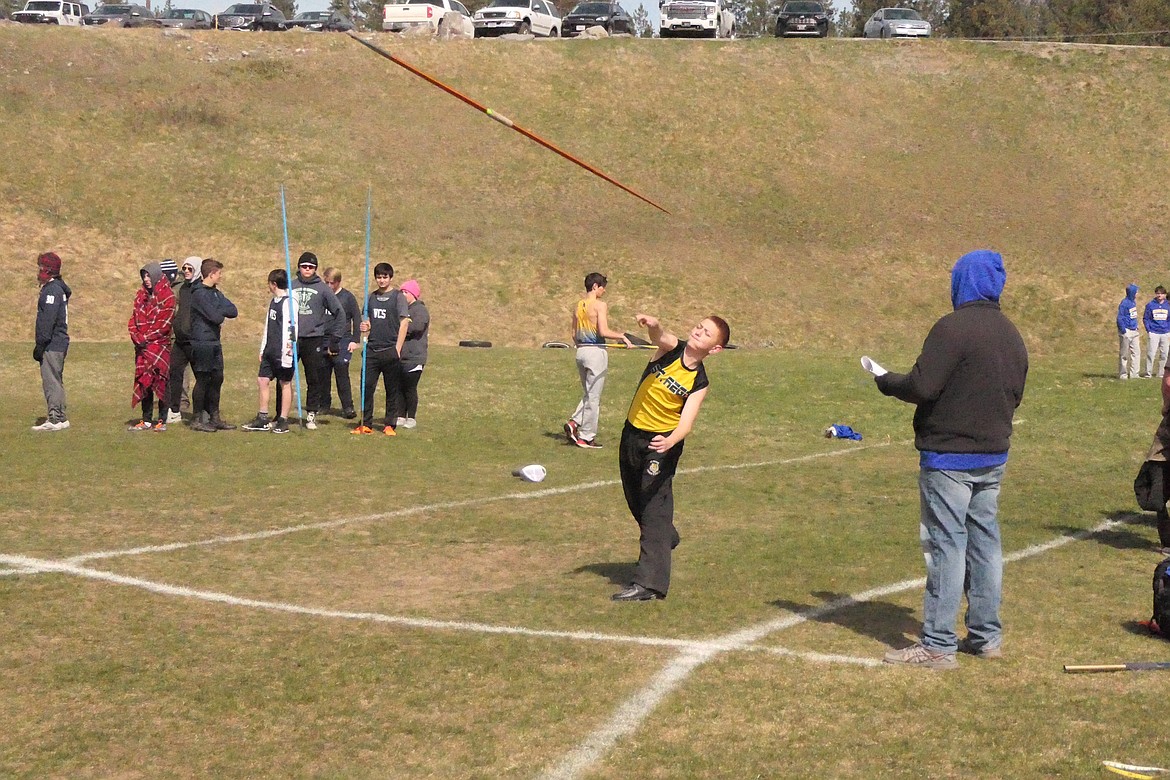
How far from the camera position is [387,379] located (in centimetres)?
1622

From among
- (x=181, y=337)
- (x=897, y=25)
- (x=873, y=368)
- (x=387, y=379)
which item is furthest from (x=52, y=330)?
(x=897, y=25)

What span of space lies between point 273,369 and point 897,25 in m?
42.7

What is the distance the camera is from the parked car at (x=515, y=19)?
4922 cm

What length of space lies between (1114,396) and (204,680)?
1829 centimetres

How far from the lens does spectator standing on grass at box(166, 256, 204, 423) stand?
618 inches

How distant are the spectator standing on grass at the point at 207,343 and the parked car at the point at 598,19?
37.6 m

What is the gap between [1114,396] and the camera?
69.8 feet

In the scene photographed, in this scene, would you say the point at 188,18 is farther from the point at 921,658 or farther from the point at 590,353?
the point at 921,658

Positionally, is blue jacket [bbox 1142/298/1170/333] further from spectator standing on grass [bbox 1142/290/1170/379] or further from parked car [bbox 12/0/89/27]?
parked car [bbox 12/0/89/27]

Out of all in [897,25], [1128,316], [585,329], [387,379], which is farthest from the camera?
[897,25]

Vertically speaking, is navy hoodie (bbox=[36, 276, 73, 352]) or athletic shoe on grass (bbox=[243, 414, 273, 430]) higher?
navy hoodie (bbox=[36, 276, 73, 352])

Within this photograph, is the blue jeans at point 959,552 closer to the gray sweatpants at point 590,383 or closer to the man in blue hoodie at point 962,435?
the man in blue hoodie at point 962,435

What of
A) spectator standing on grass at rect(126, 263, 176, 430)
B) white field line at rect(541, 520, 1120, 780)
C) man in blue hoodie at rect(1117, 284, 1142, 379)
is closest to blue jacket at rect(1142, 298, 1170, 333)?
man in blue hoodie at rect(1117, 284, 1142, 379)

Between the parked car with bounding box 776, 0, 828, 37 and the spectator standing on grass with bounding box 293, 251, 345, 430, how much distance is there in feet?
125
